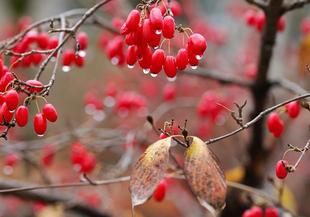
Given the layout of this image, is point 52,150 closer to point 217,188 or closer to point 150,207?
point 217,188

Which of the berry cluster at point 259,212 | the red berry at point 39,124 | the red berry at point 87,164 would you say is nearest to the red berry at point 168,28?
the red berry at point 39,124

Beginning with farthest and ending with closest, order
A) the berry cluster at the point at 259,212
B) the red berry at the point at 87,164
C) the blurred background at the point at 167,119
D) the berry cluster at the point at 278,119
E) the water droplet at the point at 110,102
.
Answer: the water droplet at the point at 110,102 → the blurred background at the point at 167,119 → the red berry at the point at 87,164 → the berry cluster at the point at 259,212 → the berry cluster at the point at 278,119

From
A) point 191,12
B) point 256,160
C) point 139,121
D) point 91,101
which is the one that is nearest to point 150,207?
point 139,121

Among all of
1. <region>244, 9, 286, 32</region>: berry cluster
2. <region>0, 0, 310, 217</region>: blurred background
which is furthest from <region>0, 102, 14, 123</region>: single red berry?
<region>244, 9, 286, 32</region>: berry cluster

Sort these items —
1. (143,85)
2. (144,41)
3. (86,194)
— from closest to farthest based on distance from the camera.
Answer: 1. (144,41)
2. (86,194)
3. (143,85)

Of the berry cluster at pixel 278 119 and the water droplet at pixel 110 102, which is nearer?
the berry cluster at pixel 278 119

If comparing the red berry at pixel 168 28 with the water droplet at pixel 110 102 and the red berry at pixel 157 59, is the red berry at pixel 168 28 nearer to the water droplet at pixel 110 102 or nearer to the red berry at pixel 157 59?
the red berry at pixel 157 59

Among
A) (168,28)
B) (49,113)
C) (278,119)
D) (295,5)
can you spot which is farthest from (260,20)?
(49,113)

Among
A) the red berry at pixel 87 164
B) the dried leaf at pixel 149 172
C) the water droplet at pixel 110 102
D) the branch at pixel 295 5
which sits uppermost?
the branch at pixel 295 5

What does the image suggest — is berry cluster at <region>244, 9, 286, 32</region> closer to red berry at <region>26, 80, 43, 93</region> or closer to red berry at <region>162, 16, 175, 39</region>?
red berry at <region>162, 16, 175, 39</region>
